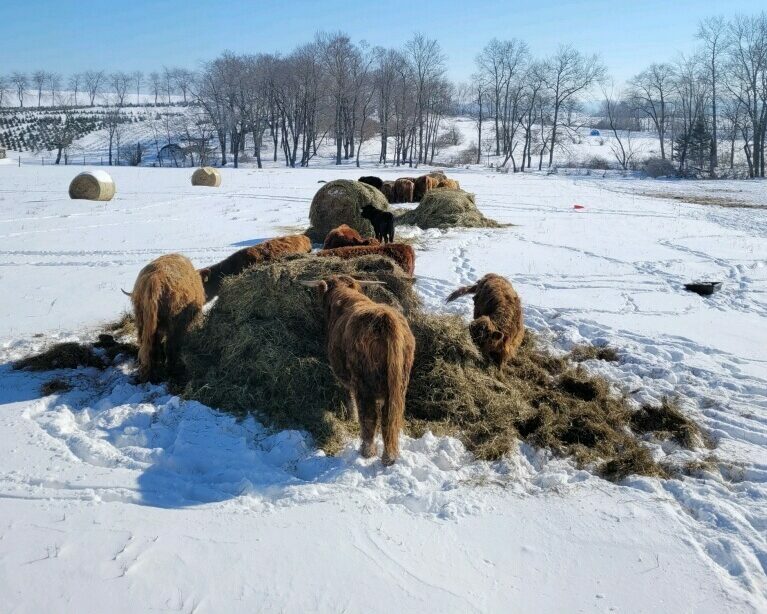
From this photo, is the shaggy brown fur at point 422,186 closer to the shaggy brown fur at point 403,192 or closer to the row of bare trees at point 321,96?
the shaggy brown fur at point 403,192

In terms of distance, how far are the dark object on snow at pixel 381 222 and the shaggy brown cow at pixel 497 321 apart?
579 centimetres

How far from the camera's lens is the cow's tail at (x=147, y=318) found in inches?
227

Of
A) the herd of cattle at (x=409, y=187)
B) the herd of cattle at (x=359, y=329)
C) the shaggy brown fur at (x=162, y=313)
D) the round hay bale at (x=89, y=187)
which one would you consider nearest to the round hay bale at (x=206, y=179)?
the round hay bale at (x=89, y=187)

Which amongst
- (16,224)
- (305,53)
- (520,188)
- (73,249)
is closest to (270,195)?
(16,224)

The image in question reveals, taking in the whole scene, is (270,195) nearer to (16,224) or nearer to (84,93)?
(16,224)

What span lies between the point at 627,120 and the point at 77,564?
9617cm

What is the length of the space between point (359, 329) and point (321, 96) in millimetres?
53456

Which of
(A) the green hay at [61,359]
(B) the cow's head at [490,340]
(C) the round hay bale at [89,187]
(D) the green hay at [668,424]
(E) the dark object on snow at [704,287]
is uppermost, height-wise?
(C) the round hay bale at [89,187]

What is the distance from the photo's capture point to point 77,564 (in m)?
3.22

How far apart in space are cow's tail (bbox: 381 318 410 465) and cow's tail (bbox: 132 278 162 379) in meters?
2.87

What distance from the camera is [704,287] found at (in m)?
9.51

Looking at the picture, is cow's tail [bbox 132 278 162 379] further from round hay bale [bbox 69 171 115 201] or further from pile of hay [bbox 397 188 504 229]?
round hay bale [bbox 69 171 115 201]

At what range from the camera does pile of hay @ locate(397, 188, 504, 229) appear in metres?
15.4

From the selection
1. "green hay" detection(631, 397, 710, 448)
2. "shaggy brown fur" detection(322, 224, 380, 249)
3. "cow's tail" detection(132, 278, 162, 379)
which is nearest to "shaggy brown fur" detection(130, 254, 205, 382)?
"cow's tail" detection(132, 278, 162, 379)
